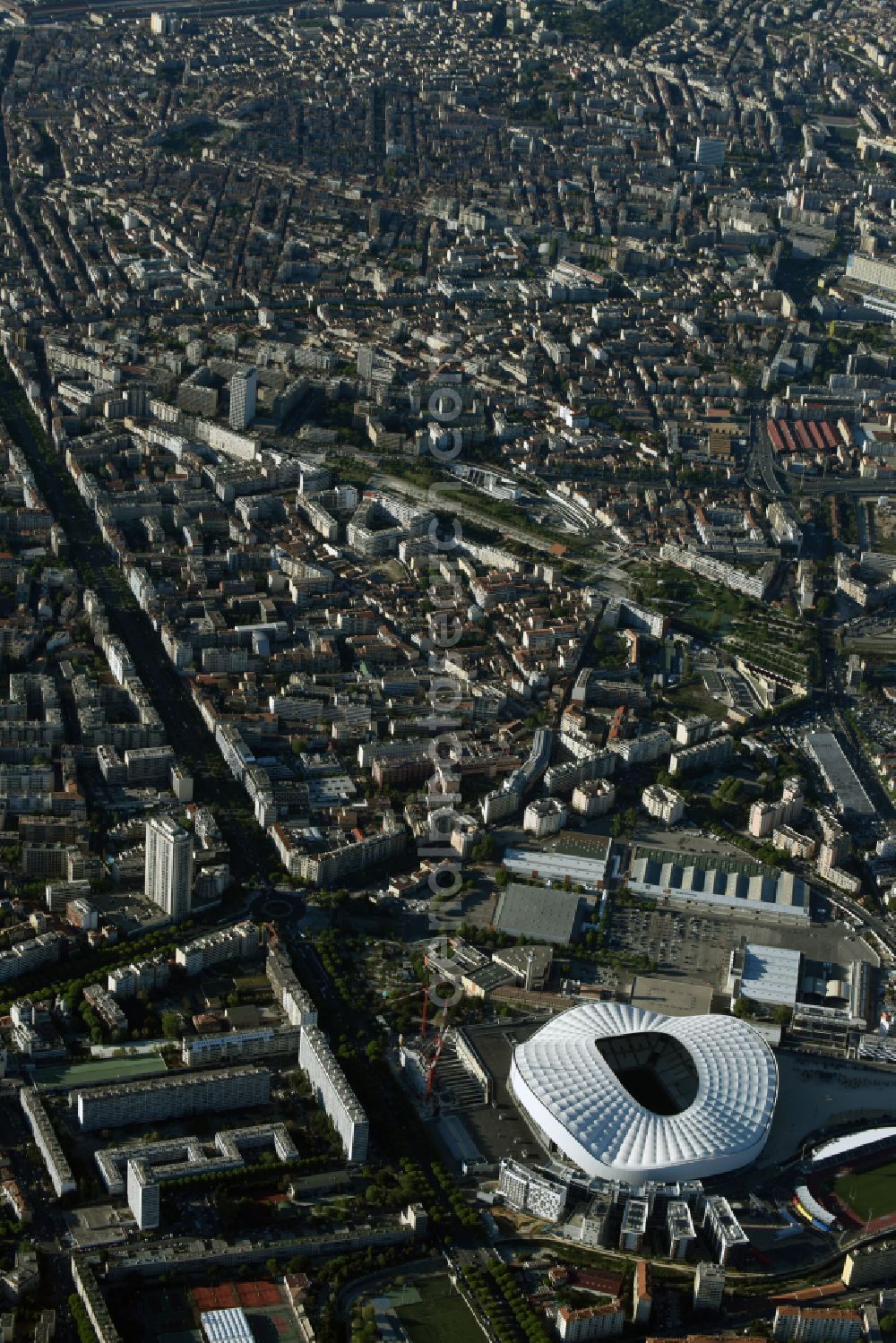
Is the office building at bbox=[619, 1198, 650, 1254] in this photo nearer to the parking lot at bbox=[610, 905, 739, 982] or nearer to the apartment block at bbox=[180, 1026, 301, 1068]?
the apartment block at bbox=[180, 1026, 301, 1068]

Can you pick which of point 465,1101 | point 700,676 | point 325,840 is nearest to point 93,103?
point 700,676

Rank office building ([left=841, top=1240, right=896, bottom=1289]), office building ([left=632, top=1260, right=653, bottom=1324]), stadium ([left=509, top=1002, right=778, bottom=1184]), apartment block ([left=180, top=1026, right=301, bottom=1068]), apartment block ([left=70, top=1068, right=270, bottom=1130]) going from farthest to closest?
apartment block ([left=180, top=1026, right=301, bottom=1068]) → apartment block ([left=70, top=1068, right=270, bottom=1130]) → stadium ([left=509, top=1002, right=778, bottom=1184]) → office building ([left=841, top=1240, right=896, bottom=1289]) → office building ([left=632, top=1260, right=653, bottom=1324])

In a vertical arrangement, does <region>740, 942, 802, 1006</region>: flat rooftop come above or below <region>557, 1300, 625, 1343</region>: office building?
above

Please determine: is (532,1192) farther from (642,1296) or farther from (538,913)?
(538,913)

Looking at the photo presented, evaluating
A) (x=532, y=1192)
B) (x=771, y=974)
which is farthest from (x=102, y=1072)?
(x=771, y=974)

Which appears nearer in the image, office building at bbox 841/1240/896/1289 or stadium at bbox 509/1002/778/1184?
office building at bbox 841/1240/896/1289

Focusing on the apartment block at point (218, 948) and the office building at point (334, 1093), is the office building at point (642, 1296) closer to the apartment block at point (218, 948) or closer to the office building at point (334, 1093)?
the office building at point (334, 1093)

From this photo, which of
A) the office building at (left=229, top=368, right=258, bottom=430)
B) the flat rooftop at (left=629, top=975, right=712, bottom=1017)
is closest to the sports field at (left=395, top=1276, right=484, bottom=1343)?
the flat rooftop at (left=629, top=975, right=712, bottom=1017)

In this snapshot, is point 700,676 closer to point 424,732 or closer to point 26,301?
point 424,732

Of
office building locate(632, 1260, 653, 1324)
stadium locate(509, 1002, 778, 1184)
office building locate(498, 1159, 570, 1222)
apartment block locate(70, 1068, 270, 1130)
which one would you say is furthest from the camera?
apartment block locate(70, 1068, 270, 1130)
